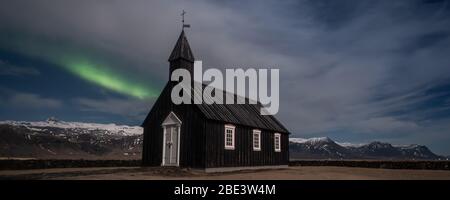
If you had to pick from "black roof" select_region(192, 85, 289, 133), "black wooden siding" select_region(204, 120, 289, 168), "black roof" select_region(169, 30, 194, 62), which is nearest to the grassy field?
"black wooden siding" select_region(204, 120, 289, 168)

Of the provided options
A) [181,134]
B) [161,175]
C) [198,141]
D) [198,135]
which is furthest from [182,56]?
[161,175]

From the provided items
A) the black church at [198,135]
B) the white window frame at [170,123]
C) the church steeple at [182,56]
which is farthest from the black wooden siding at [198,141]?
the church steeple at [182,56]

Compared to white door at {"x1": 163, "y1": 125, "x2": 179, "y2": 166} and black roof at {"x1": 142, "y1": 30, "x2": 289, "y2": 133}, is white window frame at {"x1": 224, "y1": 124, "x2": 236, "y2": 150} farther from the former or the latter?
white door at {"x1": 163, "y1": 125, "x2": 179, "y2": 166}

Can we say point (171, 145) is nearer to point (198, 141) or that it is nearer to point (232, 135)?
point (198, 141)

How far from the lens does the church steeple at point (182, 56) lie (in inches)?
1053

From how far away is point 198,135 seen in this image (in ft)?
79.1

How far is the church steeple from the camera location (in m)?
26.8

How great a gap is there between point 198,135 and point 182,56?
21.1ft

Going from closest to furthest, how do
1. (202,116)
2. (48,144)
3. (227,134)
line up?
(202,116) < (227,134) < (48,144)

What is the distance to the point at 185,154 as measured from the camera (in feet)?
80.2
